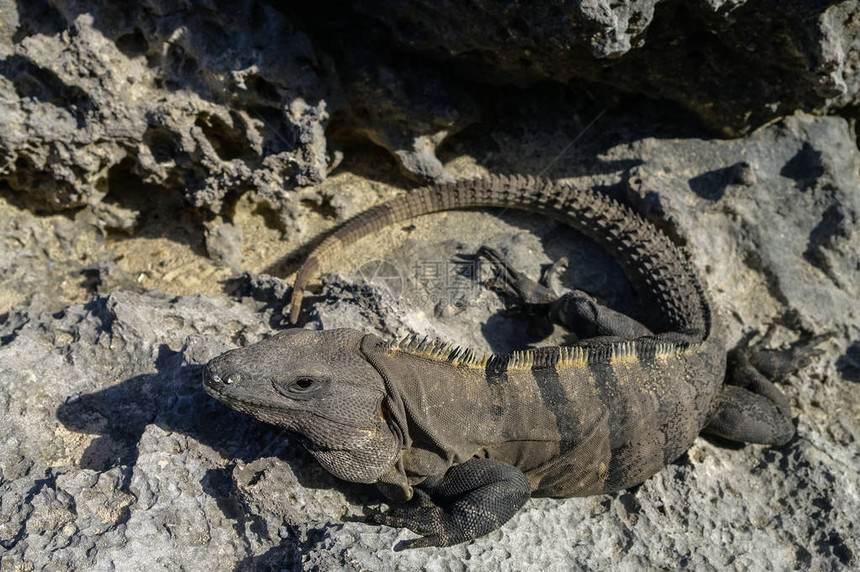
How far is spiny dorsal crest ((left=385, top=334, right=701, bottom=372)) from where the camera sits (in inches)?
115

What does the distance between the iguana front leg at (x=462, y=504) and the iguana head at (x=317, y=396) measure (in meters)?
0.25

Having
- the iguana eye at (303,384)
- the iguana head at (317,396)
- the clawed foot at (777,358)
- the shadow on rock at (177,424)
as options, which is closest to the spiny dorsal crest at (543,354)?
the iguana head at (317,396)

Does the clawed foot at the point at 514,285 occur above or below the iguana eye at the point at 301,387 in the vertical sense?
above

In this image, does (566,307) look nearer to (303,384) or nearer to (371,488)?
(371,488)

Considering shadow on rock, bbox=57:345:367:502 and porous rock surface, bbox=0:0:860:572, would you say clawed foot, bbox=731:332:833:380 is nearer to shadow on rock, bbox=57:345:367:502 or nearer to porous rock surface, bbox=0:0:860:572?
porous rock surface, bbox=0:0:860:572

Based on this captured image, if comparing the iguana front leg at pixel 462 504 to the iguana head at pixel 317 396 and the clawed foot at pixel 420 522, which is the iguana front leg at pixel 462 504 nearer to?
the clawed foot at pixel 420 522

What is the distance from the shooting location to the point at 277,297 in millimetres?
3727

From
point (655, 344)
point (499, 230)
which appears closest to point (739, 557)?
point (655, 344)

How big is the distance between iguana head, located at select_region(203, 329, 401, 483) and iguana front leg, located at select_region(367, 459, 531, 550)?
0.25 metres

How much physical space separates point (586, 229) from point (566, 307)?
2.50ft

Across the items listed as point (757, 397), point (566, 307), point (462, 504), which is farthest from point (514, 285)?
point (462, 504)

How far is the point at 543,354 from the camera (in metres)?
3.10

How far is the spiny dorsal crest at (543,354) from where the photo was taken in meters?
2.93

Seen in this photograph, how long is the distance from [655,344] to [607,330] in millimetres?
395
